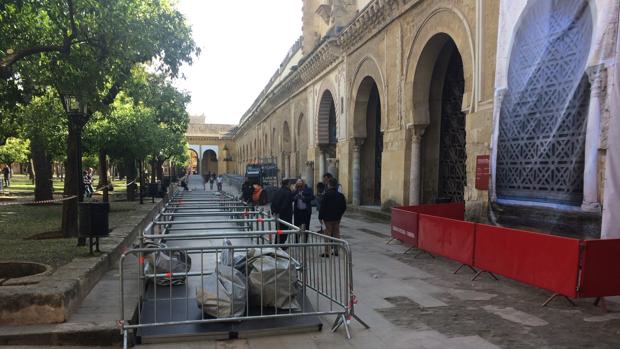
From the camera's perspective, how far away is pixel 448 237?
7.74 meters

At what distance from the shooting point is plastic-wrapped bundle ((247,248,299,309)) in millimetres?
4816

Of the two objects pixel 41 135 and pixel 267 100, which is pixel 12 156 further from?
pixel 267 100

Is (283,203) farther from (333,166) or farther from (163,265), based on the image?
(333,166)

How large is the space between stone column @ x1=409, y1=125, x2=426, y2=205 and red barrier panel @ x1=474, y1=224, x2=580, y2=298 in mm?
6475

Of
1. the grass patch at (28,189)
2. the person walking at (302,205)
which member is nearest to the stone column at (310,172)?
the grass patch at (28,189)

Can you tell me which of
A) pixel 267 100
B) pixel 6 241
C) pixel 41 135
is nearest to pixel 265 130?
pixel 267 100

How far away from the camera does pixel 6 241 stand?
27.9ft

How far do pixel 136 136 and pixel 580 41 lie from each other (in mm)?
14001

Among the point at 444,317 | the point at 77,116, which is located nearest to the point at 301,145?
the point at 77,116

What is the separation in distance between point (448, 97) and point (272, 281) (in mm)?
10516

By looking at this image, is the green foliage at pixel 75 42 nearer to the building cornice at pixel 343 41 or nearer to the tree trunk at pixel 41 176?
the building cornice at pixel 343 41

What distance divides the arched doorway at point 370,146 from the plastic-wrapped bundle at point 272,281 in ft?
44.1

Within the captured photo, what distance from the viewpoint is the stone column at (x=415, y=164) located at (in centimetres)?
1316

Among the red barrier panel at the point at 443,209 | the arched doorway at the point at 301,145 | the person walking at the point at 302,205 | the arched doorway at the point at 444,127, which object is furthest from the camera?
the arched doorway at the point at 301,145
